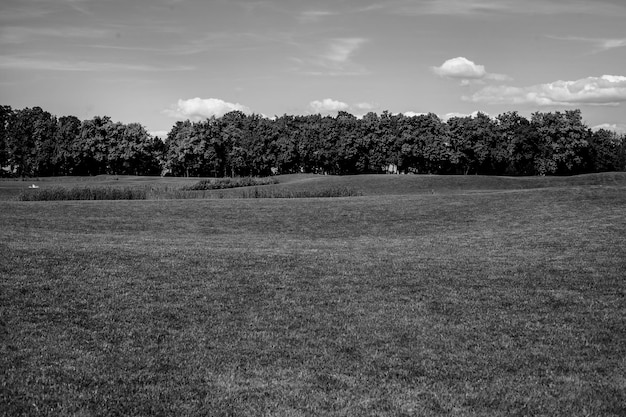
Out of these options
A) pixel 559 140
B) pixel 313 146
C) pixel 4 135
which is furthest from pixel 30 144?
pixel 559 140

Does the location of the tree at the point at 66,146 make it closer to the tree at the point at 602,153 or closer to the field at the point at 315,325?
the field at the point at 315,325

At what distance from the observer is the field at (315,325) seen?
32.4 ft

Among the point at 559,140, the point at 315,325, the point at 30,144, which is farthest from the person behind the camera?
the point at 30,144

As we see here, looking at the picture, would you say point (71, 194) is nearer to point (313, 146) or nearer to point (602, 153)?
point (313, 146)

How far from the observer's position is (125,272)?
18.9m

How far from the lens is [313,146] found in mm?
129375

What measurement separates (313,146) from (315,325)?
11650 centimetres

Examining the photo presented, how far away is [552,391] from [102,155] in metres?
131

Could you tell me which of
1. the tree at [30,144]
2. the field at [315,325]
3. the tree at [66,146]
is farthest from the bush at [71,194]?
the tree at [30,144]

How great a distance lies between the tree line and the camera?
11906cm

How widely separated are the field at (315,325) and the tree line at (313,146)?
94.4 m

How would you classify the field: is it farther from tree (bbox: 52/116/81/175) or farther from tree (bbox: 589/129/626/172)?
tree (bbox: 589/129/626/172)

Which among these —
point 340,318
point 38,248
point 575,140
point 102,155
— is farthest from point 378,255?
point 102,155

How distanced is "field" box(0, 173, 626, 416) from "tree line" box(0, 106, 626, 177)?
94.4 m
